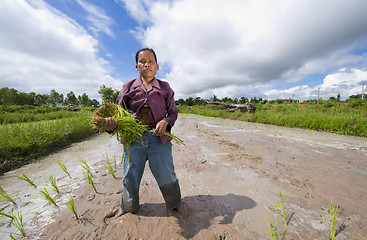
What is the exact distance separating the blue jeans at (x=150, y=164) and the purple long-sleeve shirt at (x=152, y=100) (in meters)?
0.13

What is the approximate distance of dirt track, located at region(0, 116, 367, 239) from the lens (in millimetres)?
1409

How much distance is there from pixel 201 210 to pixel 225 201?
0.36 metres

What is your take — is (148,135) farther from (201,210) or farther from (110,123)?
(201,210)

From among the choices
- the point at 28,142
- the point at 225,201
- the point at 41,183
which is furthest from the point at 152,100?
the point at 28,142

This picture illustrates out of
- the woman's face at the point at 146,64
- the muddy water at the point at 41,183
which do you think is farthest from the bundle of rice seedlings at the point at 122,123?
the muddy water at the point at 41,183

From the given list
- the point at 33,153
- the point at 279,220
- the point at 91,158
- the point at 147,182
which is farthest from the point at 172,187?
the point at 33,153

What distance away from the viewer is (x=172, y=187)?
1570mm

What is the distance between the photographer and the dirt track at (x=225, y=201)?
141cm

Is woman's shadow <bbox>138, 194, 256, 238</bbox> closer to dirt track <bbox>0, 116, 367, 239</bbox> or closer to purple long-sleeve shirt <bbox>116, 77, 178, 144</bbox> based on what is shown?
dirt track <bbox>0, 116, 367, 239</bbox>

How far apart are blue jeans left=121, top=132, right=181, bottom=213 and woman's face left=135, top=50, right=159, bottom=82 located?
65 cm

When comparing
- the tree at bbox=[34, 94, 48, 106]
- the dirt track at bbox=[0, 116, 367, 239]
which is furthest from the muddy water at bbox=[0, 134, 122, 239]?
the tree at bbox=[34, 94, 48, 106]

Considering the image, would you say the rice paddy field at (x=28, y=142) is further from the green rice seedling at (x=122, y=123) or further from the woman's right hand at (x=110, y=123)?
the woman's right hand at (x=110, y=123)

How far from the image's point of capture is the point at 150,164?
1546 mm

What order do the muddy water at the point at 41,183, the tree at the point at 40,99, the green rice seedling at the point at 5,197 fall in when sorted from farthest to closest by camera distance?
1. the tree at the point at 40,99
2. the green rice seedling at the point at 5,197
3. the muddy water at the point at 41,183
